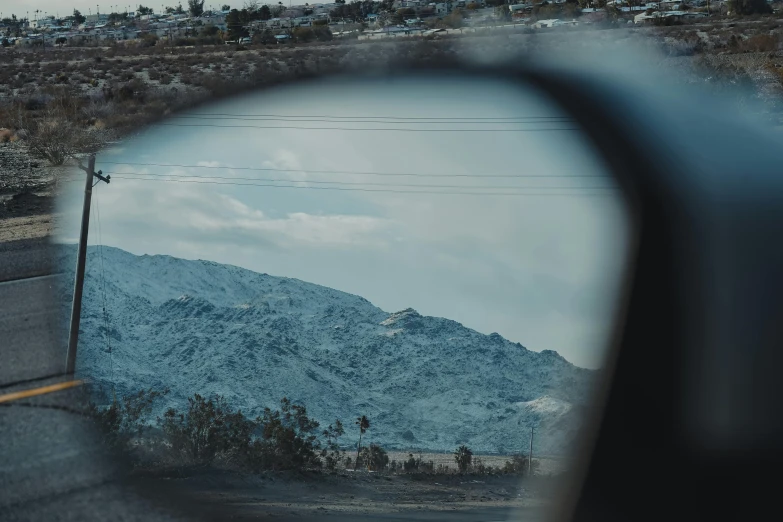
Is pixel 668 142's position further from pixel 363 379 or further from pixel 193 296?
pixel 193 296

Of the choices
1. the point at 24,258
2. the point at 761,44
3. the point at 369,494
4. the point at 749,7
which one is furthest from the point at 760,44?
the point at 369,494

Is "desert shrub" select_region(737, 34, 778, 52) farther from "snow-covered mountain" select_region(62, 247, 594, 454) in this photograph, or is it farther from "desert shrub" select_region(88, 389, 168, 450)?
"snow-covered mountain" select_region(62, 247, 594, 454)

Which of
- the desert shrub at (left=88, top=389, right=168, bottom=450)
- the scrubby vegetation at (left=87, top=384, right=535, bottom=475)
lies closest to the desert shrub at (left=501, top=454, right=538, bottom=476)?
the scrubby vegetation at (left=87, top=384, right=535, bottom=475)

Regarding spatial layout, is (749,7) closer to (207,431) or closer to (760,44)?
(760,44)

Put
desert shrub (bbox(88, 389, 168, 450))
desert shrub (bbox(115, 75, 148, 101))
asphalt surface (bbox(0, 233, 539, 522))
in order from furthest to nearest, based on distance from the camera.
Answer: desert shrub (bbox(115, 75, 148, 101)) → asphalt surface (bbox(0, 233, 539, 522)) → desert shrub (bbox(88, 389, 168, 450))

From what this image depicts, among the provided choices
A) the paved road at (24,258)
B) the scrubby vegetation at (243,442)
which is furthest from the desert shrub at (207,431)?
the paved road at (24,258)
